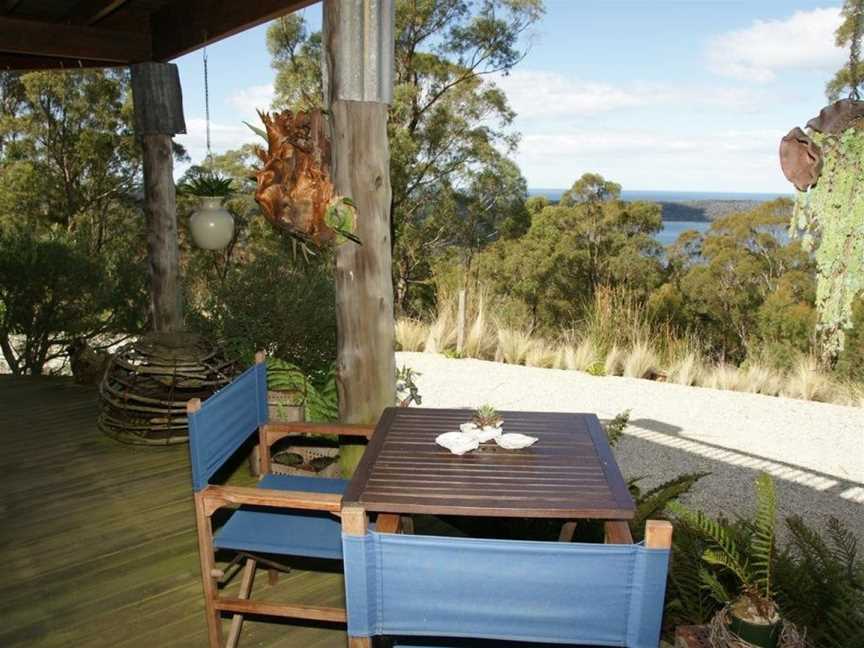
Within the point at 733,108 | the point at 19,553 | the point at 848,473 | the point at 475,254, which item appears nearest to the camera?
the point at 19,553

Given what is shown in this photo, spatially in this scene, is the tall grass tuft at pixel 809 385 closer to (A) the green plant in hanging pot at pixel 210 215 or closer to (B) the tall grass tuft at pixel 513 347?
(B) the tall grass tuft at pixel 513 347

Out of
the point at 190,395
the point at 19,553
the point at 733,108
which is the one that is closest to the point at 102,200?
the point at 190,395

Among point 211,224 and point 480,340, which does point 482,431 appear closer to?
point 211,224

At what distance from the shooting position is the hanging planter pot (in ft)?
11.4

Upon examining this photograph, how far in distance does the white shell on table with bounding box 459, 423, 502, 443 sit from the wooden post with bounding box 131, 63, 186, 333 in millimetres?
2792

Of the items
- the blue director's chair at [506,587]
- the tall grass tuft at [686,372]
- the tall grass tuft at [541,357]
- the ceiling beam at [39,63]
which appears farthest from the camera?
the tall grass tuft at [541,357]

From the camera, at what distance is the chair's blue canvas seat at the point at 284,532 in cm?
198

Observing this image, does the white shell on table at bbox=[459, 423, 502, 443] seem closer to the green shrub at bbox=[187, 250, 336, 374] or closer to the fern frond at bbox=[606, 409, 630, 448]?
the fern frond at bbox=[606, 409, 630, 448]

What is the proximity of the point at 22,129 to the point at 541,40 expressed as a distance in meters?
9.99

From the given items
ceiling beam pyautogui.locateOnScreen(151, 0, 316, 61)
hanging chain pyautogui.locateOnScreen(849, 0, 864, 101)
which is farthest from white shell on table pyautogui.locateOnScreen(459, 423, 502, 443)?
ceiling beam pyautogui.locateOnScreen(151, 0, 316, 61)

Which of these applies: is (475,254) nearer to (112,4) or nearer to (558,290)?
(558,290)

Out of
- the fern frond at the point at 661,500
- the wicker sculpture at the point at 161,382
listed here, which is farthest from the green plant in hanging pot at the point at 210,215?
the fern frond at the point at 661,500

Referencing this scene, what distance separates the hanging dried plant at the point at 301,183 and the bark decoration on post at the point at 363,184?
0.18 ft

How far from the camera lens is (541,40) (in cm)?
1287
